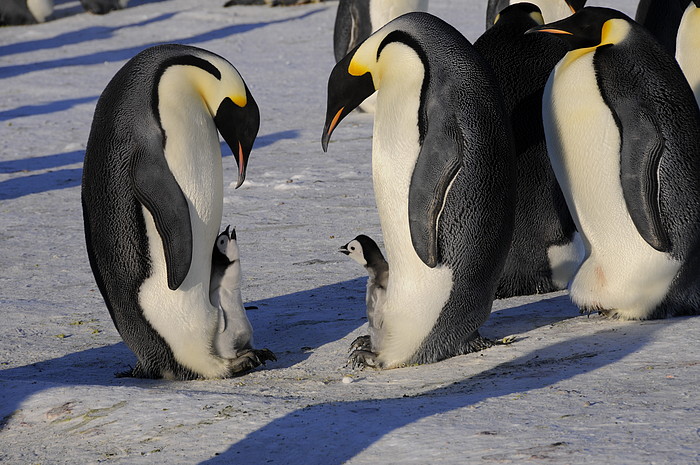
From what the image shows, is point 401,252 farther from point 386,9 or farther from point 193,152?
point 386,9

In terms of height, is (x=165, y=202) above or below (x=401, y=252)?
above

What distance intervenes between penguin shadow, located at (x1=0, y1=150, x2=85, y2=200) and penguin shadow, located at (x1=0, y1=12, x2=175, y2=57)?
17.9 feet

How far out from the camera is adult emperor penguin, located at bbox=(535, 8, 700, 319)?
3898mm

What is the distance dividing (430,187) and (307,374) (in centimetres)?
79

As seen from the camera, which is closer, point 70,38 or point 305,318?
point 305,318

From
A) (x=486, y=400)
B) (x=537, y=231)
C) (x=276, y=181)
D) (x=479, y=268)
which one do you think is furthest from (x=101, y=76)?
(x=486, y=400)

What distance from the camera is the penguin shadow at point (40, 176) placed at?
714cm

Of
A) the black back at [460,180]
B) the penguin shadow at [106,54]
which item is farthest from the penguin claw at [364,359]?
the penguin shadow at [106,54]

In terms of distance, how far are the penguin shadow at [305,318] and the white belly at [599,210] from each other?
95 centimetres

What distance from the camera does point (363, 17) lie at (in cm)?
1027

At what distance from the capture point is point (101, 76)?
1128cm

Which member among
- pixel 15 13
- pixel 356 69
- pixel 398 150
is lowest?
pixel 398 150

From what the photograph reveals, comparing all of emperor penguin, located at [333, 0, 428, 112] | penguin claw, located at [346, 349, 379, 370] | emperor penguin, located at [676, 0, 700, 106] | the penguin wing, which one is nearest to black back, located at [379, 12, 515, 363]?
penguin claw, located at [346, 349, 379, 370]

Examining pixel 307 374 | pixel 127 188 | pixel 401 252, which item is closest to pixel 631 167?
pixel 401 252
